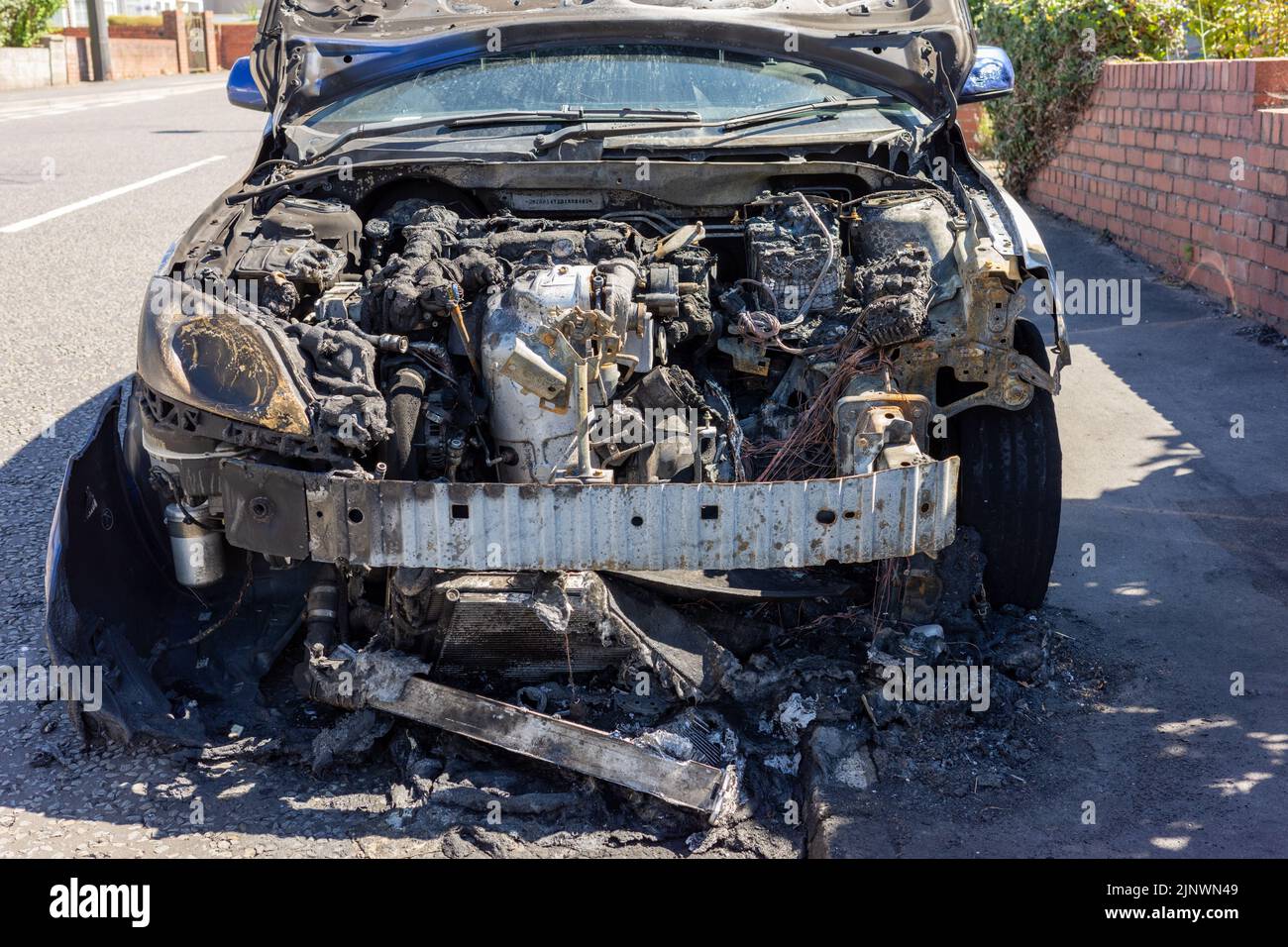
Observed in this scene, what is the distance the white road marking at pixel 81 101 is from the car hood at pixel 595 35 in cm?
1503

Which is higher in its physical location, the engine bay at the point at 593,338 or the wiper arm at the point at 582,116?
the wiper arm at the point at 582,116

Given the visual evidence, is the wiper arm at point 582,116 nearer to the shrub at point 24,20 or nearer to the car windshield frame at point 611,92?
the car windshield frame at point 611,92

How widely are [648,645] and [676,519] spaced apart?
1.76 feet

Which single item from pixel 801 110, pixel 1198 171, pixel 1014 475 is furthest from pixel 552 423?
pixel 1198 171

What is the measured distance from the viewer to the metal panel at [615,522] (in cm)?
300

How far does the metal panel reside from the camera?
3.00m

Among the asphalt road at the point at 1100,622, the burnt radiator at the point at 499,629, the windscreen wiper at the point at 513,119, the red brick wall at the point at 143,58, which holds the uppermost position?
the red brick wall at the point at 143,58

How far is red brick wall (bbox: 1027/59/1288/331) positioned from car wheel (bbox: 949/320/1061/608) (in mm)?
4207

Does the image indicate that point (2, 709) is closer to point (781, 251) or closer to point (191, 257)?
point (191, 257)

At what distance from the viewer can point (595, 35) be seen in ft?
15.9

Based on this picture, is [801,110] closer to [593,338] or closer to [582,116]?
[582,116]

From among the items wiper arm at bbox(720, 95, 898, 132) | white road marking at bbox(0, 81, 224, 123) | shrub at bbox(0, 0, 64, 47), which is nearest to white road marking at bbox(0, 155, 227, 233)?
white road marking at bbox(0, 81, 224, 123)

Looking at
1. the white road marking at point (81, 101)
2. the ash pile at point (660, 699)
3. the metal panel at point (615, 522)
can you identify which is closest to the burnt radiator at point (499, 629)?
the ash pile at point (660, 699)

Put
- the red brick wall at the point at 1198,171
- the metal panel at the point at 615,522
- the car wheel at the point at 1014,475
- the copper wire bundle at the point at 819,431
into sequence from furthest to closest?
the red brick wall at the point at 1198,171 < the car wheel at the point at 1014,475 < the copper wire bundle at the point at 819,431 < the metal panel at the point at 615,522
